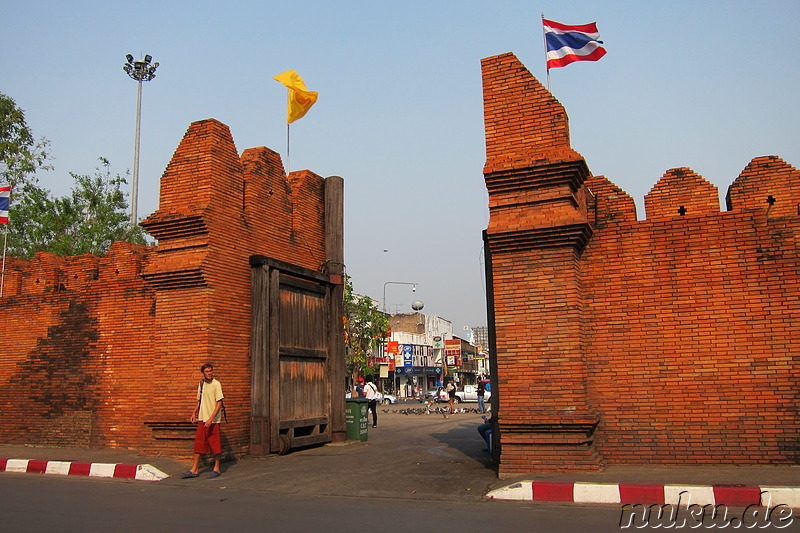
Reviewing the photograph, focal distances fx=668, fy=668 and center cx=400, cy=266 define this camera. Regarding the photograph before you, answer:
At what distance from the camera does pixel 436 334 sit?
A: 8162 cm

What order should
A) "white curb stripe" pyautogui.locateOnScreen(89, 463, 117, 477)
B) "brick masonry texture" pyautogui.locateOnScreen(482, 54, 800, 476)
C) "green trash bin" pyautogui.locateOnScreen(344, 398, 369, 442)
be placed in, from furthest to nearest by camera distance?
"green trash bin" pyautogui.locateOnScreen(344, 398, 369, 442) < "white curb stripe" pyautogui.locateOnScreen(89, 463, 117, 477) < "brick masonry texture" pyautogui.locateOnScreen(482, 54, 800, 476)

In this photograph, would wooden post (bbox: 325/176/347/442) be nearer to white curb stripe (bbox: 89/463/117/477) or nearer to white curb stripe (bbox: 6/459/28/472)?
white curb stripe (bbox: 89/463/117/477)

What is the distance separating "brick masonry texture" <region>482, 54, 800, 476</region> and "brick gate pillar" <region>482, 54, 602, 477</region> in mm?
20

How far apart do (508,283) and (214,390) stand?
190 inches

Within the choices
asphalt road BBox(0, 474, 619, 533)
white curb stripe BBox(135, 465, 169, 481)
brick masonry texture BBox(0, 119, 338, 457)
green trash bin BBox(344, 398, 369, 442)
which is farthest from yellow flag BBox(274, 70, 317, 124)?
asphalt road BBox(0, 474, 619, 533)

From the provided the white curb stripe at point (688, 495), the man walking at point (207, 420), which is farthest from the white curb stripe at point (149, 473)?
the white curb stripe at point (688, 495)

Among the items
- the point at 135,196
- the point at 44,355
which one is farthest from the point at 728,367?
the point at 135,196

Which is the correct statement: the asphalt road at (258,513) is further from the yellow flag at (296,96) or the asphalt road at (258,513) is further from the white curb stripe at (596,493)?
the yellow flag at (296,96)

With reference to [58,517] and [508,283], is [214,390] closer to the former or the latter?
[58,517]

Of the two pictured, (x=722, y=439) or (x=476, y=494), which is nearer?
(x=476, y=494)

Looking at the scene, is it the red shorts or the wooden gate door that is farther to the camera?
the wooden gate door

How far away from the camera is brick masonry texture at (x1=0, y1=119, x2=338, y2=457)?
38.5ft

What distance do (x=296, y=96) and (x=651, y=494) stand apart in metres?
11.2

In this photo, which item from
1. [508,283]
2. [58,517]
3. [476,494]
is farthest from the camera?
[508,283]
